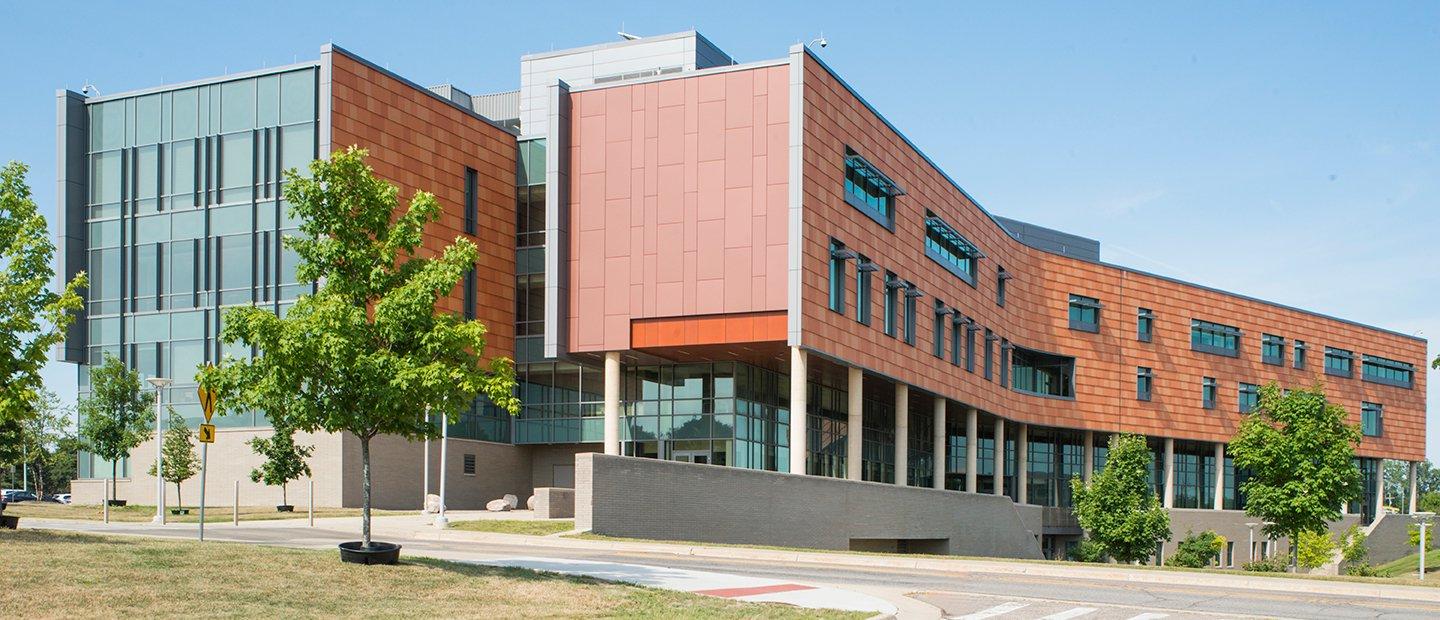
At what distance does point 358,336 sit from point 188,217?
35642mm

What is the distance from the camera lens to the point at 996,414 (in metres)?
74.9

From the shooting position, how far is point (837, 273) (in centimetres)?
5116

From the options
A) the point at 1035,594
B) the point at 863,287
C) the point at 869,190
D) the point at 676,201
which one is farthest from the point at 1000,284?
the point at 1035,594

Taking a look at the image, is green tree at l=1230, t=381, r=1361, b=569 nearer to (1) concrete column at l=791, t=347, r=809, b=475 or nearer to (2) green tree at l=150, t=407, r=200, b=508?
(1) concrete column at l=791, t=347, r=809, b=475

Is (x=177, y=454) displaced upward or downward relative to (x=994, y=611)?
Result: downward

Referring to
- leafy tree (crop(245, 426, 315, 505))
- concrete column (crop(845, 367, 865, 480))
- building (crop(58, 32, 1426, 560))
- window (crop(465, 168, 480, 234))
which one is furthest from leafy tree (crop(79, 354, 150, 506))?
concrete column (crop(845, 367, 865, 480))

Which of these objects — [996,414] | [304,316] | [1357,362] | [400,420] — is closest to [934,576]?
[400,420]

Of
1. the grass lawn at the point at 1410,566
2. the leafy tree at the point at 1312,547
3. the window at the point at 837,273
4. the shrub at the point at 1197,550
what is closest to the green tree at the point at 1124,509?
the leafy tree at the point at 1312,547

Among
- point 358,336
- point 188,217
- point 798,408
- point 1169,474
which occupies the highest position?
point 188,217

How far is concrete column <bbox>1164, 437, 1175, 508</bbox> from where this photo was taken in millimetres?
86875

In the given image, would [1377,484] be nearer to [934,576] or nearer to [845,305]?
[845,305]

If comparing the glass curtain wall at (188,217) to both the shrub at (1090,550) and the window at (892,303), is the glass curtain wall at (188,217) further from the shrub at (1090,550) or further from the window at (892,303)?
the shrub at (1090,550)

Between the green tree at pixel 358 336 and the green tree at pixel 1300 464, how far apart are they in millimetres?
50152

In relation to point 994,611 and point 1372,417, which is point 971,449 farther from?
point 994,611
